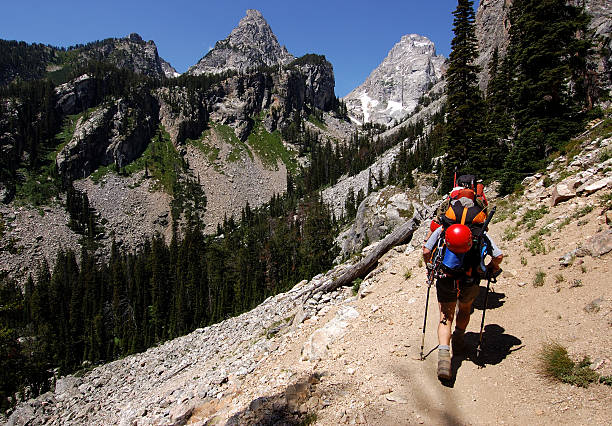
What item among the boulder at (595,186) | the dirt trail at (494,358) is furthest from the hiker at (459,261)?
the boulder at (595,186)

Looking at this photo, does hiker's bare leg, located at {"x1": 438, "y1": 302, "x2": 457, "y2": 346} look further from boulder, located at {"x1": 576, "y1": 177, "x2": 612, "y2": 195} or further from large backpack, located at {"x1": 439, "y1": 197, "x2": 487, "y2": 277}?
boulder, located at {"x1": 576, "y1": 177, "x2": 612, "y2": 195}

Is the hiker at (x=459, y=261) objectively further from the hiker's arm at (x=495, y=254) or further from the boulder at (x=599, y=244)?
the boulder at (x=599, y=244)

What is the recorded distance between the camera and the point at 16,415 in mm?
31250

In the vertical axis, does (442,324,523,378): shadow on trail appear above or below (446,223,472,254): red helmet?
below

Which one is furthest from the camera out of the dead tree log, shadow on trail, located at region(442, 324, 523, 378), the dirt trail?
the dead tree log

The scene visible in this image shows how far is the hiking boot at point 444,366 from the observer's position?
5.03 m

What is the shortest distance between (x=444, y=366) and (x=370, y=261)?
8.75 m

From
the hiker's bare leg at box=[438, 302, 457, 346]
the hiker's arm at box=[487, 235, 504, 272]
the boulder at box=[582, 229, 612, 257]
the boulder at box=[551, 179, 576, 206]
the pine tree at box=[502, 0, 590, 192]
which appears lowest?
the hiker's bare leg at box=[438, 302, 457, 346]

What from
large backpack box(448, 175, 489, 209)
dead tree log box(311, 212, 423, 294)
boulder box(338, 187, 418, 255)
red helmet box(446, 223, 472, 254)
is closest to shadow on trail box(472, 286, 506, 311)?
large backpack box(448, 175, 489, 209)

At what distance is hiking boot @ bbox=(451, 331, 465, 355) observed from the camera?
19.0 ft

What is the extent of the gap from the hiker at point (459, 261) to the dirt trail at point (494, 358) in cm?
60

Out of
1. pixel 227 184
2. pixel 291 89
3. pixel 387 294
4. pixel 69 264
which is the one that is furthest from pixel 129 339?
pixel 291 89

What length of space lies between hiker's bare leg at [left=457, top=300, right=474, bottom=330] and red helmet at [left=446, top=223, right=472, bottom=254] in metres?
1.14

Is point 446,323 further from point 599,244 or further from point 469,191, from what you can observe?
point 599,244
